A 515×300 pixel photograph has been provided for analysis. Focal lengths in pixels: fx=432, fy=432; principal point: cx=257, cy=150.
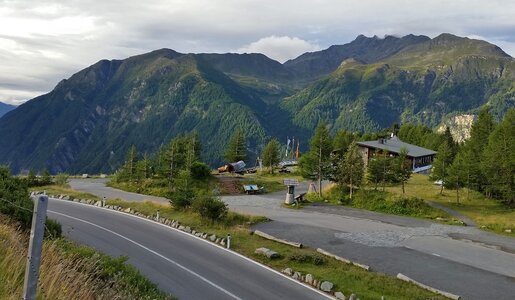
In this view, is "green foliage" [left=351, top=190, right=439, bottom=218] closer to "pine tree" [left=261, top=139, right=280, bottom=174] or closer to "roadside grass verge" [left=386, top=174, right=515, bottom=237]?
"roadside grass verge" [left=386, top=174, right=515, bottom=237]

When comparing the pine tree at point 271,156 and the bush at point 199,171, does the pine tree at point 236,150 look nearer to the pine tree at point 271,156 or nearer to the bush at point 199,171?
the pine tree at point 271,156

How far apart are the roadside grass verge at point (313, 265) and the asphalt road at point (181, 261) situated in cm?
138

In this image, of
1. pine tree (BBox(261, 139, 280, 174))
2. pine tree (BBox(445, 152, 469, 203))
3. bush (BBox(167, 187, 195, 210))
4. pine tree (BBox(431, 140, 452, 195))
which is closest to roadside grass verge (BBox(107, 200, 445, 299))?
bush (BBox(167, 187, 195, 210))

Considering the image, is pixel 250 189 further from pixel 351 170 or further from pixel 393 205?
pixel 393 205

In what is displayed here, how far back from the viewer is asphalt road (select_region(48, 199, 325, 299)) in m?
18.6

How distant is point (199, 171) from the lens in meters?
59.7

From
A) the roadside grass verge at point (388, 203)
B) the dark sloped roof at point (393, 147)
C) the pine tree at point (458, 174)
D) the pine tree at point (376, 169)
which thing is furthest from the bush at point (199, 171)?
the dark sloped roof at point (393, 147)

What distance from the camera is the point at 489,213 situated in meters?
45.7

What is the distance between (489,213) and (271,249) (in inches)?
1216

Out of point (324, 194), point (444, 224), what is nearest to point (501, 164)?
point (444, 224)

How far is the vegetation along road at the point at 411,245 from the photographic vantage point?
23.4 metres

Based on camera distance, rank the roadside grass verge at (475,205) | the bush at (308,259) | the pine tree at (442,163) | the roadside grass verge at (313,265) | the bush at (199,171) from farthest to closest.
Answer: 1. the bush at (199,171)
2. the pine tree at (442,163)
3. the roadside grass verge at (475,205)
4. the bush at (308,259)
5. the roadside grass verge at (313,265)

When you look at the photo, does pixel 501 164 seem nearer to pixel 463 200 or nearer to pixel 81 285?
pixel 463 200

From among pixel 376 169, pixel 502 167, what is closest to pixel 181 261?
pixel 376 169
